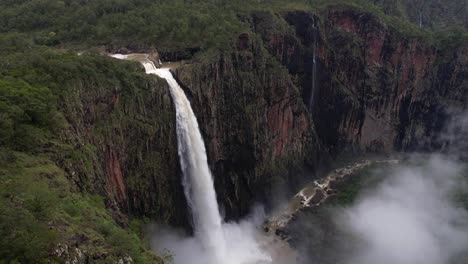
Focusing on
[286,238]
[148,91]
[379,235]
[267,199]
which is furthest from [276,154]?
[148,91]

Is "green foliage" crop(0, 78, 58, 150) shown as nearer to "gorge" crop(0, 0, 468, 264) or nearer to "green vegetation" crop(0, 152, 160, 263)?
"gorge" crop(0, 0, 468, 264)

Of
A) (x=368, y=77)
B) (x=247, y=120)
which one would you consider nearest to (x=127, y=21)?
(x=247, y=120)

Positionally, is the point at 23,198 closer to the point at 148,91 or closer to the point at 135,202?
the point at 135,202

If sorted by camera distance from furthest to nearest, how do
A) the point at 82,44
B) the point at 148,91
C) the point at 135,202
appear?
the point at 82,44, the point at 148,91, the point at 135,202

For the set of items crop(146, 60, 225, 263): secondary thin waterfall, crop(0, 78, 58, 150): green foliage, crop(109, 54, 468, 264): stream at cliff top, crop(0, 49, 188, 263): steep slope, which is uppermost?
crop(0, 78, 58, 150): green foliage

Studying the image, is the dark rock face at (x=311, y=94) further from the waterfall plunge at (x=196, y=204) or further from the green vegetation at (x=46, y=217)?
the green vegetation at (x=46, y=217)

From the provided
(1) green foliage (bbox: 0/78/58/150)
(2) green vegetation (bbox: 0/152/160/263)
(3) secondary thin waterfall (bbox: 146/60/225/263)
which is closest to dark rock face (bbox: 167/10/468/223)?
(3) secondary thin waterfall (bbox: 146/60/225/263)

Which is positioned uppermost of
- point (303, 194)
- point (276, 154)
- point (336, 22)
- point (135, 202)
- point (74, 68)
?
point (74, 68)
